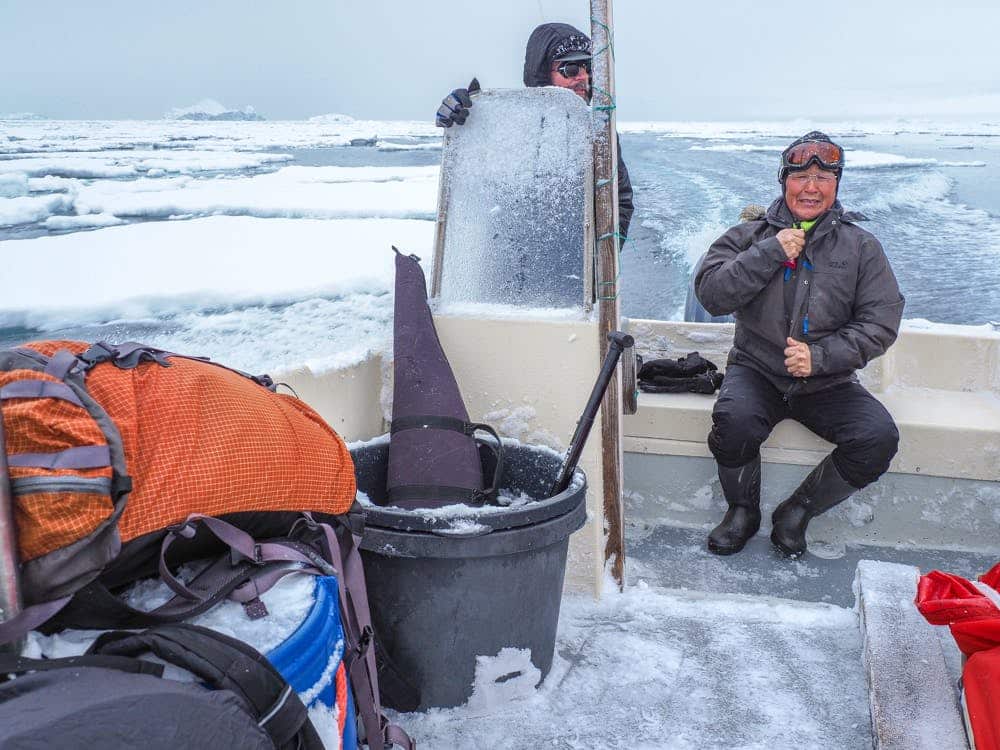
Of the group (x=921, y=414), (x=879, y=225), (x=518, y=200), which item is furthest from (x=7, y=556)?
(x=879, y=225)

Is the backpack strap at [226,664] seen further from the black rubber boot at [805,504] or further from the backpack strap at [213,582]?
the black rubber boot at [805,504]

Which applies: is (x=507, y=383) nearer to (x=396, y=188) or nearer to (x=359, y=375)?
(x=359, y=375)

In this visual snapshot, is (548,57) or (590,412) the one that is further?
(548,57)

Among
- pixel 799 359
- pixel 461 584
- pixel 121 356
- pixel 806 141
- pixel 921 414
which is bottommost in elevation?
pixel 921 414

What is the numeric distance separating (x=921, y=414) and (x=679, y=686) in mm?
1734

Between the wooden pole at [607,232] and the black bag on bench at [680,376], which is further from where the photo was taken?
the black bag on bench at [680,376]

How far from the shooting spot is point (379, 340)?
8.23 ft

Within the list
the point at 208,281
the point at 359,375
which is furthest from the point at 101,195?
the point at 359,375

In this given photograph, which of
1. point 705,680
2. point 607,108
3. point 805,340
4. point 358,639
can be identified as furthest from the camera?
point 805,340

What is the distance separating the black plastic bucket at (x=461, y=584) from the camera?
63.5 inches

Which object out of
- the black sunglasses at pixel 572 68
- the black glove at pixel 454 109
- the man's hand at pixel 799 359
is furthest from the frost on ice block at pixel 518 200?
the man's hand at pixel 799 359

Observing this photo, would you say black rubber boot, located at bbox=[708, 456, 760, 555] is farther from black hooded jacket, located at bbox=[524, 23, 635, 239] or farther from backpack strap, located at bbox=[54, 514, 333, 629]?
backpack strap, located at bbox=[54, 514, 333, 629]

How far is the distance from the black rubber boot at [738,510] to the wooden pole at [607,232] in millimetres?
680

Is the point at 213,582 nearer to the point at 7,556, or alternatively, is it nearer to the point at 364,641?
the point at 7,556
